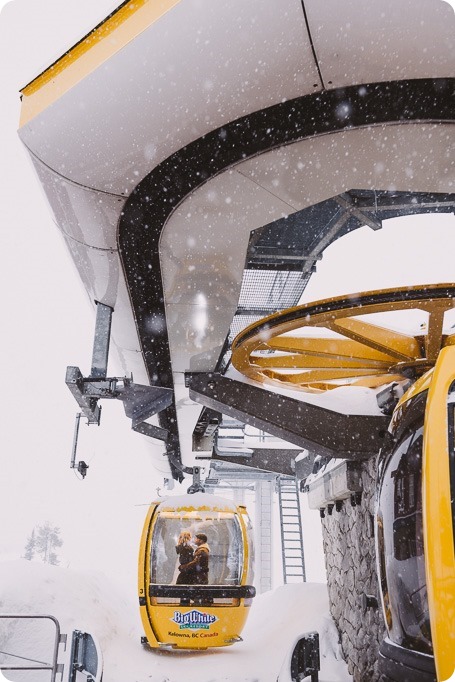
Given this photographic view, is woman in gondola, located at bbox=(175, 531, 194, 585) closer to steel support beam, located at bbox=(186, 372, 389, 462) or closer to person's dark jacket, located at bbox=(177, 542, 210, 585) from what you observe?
person's dark jacket, located at bbox=(177, 542, 210, 585)

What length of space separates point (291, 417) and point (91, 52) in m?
3.93

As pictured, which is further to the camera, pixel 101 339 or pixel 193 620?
pixel 193 620

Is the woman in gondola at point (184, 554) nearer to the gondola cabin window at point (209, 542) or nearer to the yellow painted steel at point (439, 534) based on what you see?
the gondola cabin window at point (209, 542)

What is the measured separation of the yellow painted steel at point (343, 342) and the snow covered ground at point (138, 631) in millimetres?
3060

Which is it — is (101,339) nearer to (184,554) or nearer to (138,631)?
(184,554)

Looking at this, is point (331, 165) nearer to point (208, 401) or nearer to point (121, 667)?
point (208, 401)

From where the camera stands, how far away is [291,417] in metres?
5.39

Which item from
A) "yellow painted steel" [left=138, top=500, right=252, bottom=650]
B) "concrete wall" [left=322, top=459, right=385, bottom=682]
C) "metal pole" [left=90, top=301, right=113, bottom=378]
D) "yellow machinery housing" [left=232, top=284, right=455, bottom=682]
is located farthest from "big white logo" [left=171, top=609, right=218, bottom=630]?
"yellow machinery housing" [left=232, top=284, right=455, bottom=682]

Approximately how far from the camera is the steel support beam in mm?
5332

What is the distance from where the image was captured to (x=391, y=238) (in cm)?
734

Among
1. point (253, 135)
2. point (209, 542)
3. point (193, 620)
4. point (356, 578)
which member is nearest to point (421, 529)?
point (253, 135)

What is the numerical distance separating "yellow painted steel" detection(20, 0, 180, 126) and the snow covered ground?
18.0 ft

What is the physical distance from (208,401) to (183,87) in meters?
3.67

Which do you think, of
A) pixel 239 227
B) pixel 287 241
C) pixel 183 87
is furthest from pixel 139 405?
pixel 183 87
